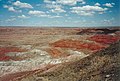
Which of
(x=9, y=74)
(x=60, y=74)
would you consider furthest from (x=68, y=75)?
(x=9, y=74)

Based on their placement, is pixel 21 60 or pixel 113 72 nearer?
pixel 113 72

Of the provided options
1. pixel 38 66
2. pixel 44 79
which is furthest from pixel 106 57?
pixel 38 66

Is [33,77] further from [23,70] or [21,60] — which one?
[21,60]

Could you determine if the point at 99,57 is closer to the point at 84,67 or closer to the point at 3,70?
the point at 84,67

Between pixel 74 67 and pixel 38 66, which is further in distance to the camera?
pixel 38 66

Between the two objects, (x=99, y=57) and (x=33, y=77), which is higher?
(x=99, y=57)

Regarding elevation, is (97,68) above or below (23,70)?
above

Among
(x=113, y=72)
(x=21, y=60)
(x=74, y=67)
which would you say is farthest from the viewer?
(x=21, y=60)

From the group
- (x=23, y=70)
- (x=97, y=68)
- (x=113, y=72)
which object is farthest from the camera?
(x=23, y=70)

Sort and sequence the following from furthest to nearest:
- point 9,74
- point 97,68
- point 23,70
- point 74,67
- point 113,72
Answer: point 23,70, point 9,74, point 74,67, point 97,68, point 113,72
